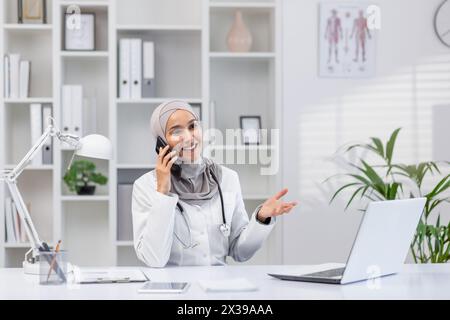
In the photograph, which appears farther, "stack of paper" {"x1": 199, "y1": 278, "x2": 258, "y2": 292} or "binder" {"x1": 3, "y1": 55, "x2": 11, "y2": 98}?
"binder" {"x1": 3, "y1": 55, "x2": 11, "y2": 98}

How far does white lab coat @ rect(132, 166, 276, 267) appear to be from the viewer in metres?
2.06

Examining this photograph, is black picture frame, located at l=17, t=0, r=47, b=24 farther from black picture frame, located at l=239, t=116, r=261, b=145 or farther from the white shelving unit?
black picture frame, located at l=239, t=116, r=261, b=145

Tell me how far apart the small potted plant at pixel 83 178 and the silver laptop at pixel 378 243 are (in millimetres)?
1959

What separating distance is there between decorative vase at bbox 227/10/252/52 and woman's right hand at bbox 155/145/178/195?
1580mm

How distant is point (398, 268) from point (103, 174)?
213 cm

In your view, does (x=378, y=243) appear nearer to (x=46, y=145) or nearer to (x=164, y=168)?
(x=164, y=168)

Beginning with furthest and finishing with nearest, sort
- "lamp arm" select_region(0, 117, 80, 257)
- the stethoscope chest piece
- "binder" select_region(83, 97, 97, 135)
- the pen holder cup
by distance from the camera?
"binder" select_region(83, 97, 97, 135) → the stethoscope chest piece → "lamp arm" select_region(0, 117, 80, 257) → the pen holder cup

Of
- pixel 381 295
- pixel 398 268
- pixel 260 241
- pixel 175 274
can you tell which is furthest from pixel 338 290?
pixel 260 241

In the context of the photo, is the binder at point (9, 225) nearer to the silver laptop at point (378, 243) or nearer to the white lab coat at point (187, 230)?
the white lab coat at point (187, 230)

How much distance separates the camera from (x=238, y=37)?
11.6 feet

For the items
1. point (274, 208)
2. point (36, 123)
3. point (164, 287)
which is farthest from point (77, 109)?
point (164, 287)

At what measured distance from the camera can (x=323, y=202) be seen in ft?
11.4

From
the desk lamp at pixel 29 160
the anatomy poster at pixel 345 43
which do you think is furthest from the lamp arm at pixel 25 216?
the anatomy poster at pixel 345 43

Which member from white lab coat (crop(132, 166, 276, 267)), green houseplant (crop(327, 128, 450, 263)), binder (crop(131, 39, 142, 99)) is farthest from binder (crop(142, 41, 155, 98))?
white lab coat (crop(132, 166, 276, 267))
